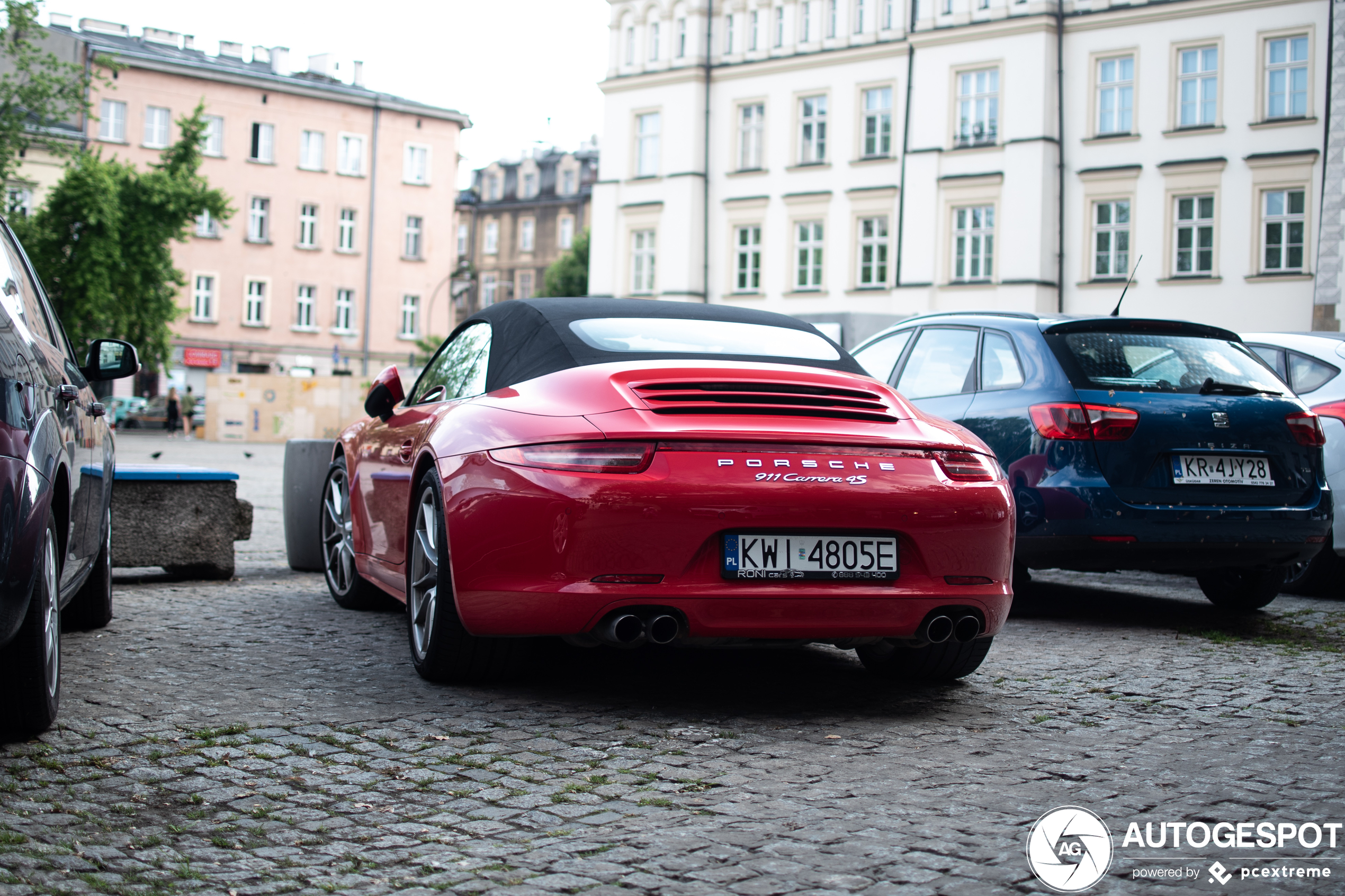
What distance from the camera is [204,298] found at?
60.4 meters

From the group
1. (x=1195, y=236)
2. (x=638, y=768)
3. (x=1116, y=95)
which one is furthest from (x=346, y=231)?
(x=638, y=768)

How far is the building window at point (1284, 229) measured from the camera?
34688 millimetres

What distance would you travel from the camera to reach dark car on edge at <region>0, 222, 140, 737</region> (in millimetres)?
3588

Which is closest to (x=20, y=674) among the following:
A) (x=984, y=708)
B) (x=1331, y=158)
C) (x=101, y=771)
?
(x=101, y=771)

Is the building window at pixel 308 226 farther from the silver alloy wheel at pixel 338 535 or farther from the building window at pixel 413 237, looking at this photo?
the silver alloy wheel at pixel 338 535

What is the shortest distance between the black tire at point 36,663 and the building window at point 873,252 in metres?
38.2

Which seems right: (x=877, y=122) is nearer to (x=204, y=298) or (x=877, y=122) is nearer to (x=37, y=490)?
(x=204, y=298)

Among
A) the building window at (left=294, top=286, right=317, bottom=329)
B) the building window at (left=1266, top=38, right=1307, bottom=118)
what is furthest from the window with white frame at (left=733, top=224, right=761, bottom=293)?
the building window at (left=294, top=286, right=317, bottom=329)

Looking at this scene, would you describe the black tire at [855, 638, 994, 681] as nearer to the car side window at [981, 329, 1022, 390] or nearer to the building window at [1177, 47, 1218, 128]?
the car side window at [981, 329, 1022, 390]

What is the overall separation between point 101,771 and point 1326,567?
24.7ft

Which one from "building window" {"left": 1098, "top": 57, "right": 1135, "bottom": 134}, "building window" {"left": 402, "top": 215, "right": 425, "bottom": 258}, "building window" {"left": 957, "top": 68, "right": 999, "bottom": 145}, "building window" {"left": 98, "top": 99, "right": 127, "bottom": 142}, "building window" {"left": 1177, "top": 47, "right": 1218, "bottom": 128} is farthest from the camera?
"building window" {"left": 402, "top": 215, "right": 425, "bottom": 258}

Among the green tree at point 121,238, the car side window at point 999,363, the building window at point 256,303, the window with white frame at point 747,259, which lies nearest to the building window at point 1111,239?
the window with white frame at point 747,259

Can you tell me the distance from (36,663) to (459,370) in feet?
7.68

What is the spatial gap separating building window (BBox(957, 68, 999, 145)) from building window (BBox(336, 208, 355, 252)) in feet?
108
